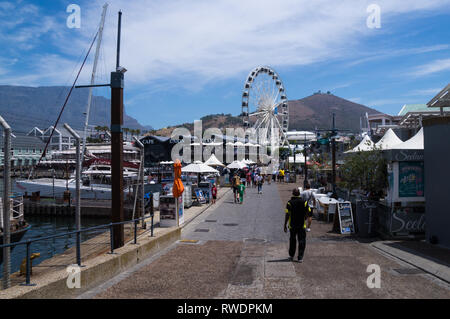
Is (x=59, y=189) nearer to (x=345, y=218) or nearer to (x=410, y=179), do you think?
(x=345, y=218)

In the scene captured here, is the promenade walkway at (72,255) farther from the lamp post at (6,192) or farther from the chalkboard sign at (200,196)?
the chalkboard sign at (200,196)

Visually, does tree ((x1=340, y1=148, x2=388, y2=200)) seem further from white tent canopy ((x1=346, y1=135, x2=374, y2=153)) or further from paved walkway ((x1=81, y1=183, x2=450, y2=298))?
paved walkway ((x1=81, y1=183, x2=450, y2=298))

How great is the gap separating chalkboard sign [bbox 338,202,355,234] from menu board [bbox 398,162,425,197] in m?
1.88

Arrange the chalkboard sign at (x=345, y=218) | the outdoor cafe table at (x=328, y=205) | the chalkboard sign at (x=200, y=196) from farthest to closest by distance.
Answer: the chalkboard sign at (x=200, y=196) < the outdoor cafe table at (x=328, y=205) < the chalkboard sign at (x=345, y=218)

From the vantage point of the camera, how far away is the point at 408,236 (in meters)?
11.4

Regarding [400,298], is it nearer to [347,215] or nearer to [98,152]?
[347,215]

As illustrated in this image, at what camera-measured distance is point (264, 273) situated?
7996 mm

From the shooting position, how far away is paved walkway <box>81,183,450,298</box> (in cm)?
664

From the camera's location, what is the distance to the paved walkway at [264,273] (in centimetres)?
664

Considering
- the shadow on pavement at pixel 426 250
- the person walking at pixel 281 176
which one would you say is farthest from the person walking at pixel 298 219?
the person walking at pixel 281 176

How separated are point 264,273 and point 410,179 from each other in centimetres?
592

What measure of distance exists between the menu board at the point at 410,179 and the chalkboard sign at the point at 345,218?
6.17 ft

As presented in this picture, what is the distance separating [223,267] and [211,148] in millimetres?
53636

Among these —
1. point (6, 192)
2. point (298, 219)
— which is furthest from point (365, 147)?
point (6, 192)
